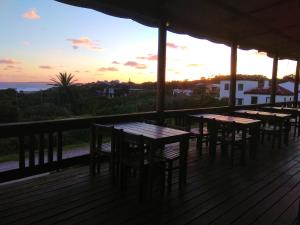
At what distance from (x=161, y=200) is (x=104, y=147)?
1165 mm

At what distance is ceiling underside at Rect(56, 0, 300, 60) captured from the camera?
4.04 meters

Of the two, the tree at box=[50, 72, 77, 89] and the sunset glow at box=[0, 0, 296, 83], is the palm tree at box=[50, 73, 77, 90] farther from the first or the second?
the sunset glow at box=[0, 0, 296, 83]

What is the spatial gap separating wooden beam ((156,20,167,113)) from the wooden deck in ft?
4.83

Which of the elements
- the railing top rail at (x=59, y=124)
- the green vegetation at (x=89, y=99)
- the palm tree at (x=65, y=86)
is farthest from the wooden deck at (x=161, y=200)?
the palm tree at (x=65, y=86)

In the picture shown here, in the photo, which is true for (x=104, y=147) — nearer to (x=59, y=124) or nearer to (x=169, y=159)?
(x=59, y=124)

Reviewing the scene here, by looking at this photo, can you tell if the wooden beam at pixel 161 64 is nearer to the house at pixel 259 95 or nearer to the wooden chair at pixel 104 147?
the wooden chair at pixel 104 147

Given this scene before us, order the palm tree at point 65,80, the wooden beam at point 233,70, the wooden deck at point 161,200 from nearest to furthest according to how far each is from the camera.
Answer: the wooden deck at point 161,200
the wooden beam at point 233,70
the palm tree at point 65,80

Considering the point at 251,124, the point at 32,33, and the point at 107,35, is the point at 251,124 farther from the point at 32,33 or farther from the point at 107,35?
the point at 32,33

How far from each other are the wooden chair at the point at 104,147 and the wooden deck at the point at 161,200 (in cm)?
18

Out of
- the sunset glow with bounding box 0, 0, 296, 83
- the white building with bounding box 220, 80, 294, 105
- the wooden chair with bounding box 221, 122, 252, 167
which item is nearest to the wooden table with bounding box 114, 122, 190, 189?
the wooden chair with bounding box 221, 122, 252, 167

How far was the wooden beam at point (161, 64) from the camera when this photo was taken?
4629 mm

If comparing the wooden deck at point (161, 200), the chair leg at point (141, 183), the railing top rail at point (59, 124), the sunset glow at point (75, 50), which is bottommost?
the wooden deck at point (161, 200)

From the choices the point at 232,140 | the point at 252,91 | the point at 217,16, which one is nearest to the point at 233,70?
the point at 217,16

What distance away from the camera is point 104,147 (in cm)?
366
